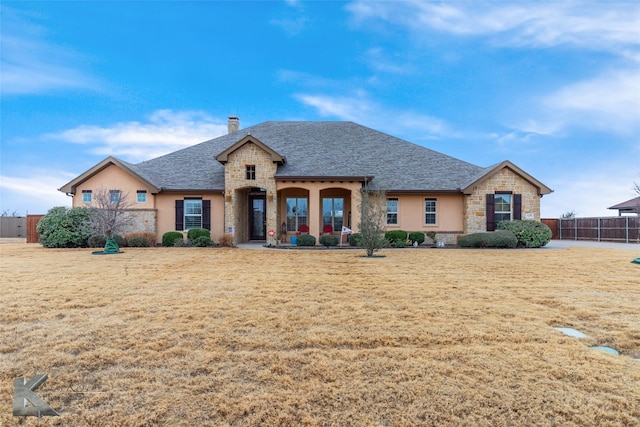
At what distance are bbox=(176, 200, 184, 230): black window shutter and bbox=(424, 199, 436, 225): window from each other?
46.1ft

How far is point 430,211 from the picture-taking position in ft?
65.9

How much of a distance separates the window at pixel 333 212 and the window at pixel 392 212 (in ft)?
9.11

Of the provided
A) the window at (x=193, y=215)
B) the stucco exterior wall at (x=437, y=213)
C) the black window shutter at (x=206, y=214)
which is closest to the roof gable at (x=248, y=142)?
the black window shutter at (x=206, y=214)

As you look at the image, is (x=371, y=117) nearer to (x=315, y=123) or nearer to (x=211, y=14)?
(x=315, y=123)

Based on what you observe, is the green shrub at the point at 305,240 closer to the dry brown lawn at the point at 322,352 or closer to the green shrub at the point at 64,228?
the dry brown lawn at the point at 322,352

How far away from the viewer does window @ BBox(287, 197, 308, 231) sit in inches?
810

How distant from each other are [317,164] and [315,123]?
23.3ft

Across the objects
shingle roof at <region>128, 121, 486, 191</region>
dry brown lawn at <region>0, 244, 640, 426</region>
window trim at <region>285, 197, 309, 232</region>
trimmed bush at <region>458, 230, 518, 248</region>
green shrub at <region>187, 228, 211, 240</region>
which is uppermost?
shingle roof at <region>128, 121, 486, 191</region>

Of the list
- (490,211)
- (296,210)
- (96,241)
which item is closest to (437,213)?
(490,211)

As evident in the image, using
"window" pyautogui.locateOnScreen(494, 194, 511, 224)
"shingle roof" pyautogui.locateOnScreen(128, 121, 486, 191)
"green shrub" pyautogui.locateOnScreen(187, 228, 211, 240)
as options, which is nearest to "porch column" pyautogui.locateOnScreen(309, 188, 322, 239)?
"shingle roof" pyautogui.locateOnScreen(128, 121, 486, 191)

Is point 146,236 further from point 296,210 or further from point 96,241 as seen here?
point 296,210

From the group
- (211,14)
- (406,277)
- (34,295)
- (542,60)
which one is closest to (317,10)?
(211,14)

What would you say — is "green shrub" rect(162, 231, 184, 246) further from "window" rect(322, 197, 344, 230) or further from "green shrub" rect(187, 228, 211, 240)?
"window" rect(322, 197, 344, 230)

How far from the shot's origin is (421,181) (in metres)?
20.1
